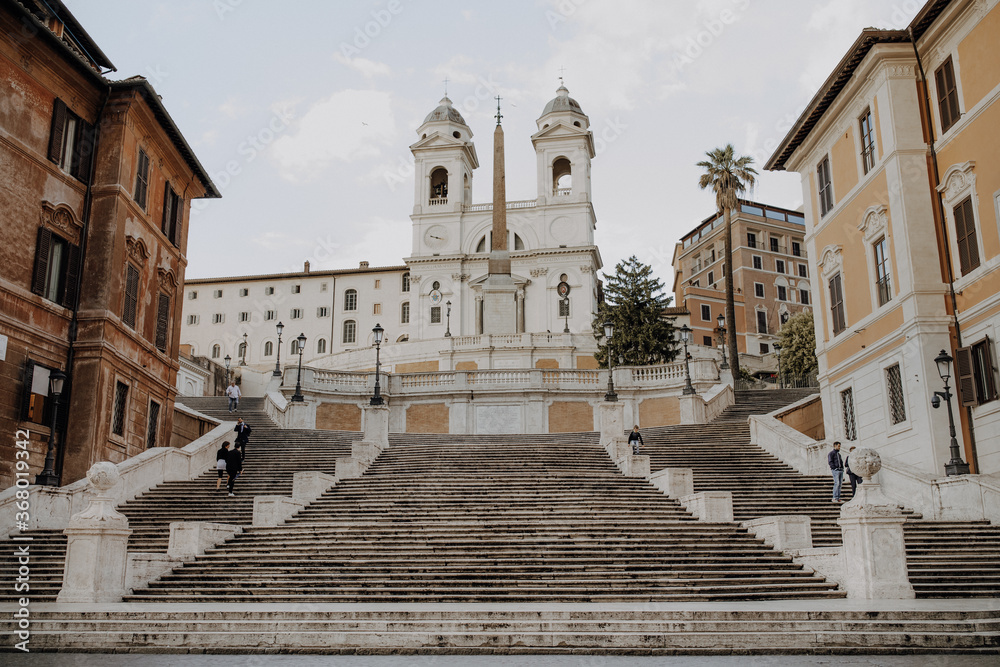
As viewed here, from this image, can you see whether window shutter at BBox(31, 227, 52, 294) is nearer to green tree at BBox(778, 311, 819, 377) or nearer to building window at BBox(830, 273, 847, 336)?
building window at BBox(830, 273, 847, 336)

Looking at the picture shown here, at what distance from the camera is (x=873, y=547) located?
1289cm

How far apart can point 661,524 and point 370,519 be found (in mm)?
5858

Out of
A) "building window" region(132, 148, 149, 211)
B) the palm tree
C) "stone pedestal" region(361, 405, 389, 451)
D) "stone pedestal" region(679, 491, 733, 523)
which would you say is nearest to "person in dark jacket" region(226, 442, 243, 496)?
"stone pedestal" region(361, 405, 389, 451)

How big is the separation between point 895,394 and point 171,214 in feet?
76.5

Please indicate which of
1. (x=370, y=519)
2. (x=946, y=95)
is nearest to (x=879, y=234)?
(x=946, y=95)

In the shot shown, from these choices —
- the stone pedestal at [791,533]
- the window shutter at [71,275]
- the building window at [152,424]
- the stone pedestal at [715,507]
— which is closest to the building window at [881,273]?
the stone pedestal at [715,507]

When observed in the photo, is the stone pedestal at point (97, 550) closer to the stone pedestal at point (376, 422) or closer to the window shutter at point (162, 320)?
Answer: the stone pedestal at point (376, 422)

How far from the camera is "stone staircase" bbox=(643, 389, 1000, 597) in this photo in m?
14.4

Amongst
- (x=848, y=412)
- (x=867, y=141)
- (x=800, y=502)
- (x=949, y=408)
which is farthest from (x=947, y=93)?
(x=800, y=502)

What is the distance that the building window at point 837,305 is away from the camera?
87.9 ft

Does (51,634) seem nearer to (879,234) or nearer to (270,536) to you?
(270,536)

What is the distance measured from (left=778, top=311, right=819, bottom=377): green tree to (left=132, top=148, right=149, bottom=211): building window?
40590 mm

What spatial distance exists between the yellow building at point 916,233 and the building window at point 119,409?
20573 mm

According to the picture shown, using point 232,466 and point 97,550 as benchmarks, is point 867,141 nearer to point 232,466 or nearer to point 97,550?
point 232,466
